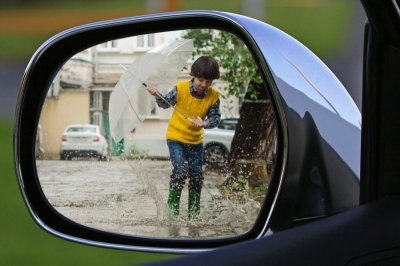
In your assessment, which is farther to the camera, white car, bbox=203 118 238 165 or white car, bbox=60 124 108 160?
white car, bbox=60 124 108 160

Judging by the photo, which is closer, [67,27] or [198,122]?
[198,122]

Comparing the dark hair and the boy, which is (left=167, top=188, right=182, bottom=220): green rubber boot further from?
the dark hair

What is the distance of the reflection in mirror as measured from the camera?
1.34m

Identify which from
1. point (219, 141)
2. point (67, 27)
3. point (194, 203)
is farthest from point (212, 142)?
point (67, 27)

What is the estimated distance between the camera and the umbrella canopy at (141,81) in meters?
1.38

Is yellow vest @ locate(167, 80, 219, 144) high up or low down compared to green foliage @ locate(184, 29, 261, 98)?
down

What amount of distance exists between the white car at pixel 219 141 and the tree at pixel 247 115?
11mm

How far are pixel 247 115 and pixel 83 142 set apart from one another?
33 cm

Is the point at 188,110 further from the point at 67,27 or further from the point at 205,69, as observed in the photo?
the point at 67,27

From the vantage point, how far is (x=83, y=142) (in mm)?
1505

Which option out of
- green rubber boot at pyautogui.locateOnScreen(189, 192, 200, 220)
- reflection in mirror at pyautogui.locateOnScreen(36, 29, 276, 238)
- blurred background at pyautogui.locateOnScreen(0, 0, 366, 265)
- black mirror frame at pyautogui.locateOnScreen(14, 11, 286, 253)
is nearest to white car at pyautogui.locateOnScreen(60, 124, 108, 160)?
reflection in mirror at pyautogui.locateOnScreen(36, 29, 276, 238)

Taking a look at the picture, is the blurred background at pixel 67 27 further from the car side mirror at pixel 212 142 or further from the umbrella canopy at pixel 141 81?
the umbrella canopy at pixel 141 81

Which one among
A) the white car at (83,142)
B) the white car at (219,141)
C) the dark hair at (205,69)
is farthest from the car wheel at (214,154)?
the white car at (83,142)

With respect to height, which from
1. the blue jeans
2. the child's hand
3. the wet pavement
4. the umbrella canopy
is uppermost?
the umbrella canopy
